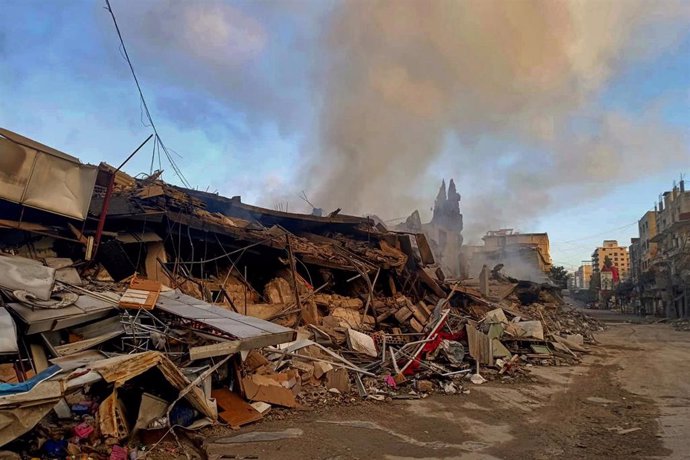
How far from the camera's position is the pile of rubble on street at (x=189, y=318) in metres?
5.55

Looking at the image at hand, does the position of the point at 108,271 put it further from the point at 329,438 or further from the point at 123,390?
the point at 329,438

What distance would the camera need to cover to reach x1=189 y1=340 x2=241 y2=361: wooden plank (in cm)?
637

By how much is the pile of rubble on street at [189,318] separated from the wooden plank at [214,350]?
0.02 meters

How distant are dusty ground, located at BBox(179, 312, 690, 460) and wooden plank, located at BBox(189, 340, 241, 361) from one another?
109cm

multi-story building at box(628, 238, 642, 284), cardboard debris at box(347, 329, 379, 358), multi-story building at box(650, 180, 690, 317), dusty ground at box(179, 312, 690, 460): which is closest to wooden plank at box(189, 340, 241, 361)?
dusty ground at box(179, 312, 690, 460)

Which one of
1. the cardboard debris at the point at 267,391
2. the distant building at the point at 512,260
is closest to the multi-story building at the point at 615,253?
the distant building at the point at 512,260

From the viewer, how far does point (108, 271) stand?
10.0m

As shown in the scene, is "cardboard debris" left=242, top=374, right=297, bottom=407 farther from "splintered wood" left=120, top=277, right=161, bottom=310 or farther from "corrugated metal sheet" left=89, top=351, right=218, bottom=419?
"splintered wood" left=120, top=277, right=161, bottom=310

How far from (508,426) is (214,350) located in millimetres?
4491

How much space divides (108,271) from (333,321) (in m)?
5.03

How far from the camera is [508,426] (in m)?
7.28

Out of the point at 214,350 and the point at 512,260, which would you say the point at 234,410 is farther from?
the point at 512,260

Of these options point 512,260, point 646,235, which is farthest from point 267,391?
point 646,235

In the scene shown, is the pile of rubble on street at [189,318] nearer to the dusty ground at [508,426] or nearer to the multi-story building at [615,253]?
the dusty ground at [508,426]
